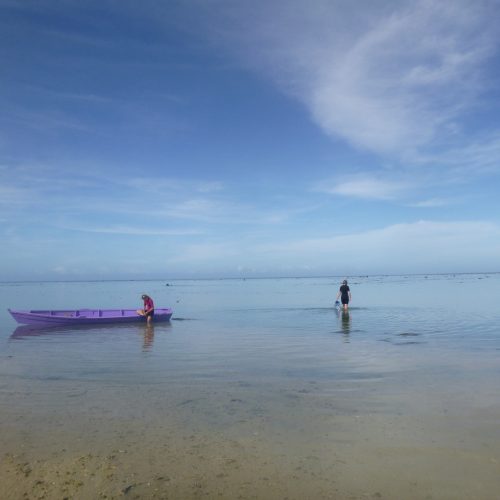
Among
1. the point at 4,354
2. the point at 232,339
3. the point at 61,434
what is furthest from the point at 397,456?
the point at 4,354

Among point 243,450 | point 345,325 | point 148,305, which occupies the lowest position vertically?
point 243,450

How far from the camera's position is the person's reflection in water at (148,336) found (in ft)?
61.8

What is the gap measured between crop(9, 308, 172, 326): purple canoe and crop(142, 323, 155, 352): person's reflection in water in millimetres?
2159

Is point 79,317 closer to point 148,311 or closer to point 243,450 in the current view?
point 148,311

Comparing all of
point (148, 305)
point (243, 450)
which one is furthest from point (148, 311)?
point (243, 450)

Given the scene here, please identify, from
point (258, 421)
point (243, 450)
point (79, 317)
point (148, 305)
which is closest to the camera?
point (243, 450)

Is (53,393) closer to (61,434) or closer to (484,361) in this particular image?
(61,434)

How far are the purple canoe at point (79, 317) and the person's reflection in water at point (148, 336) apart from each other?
2159mm

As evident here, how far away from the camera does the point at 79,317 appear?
28.4 metres

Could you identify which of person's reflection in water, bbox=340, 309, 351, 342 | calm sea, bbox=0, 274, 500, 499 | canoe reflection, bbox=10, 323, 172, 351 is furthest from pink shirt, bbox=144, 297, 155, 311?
person's reflection in water, bbox=340, 309, 351, 342

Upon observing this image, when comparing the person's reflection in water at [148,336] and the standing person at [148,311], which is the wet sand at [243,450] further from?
the standing person at [148,311]

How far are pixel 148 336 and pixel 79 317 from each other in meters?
8.06

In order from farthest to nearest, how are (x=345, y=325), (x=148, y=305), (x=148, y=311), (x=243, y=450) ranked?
1. (x=148, y=305)
2. (x=148, y=311)
3. (x=345, y=325)
4. (x=243, y=450)

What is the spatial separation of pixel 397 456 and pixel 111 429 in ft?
16.7
